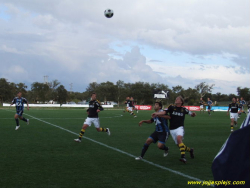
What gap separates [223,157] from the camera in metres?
2.24

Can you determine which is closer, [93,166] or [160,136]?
[93,166]

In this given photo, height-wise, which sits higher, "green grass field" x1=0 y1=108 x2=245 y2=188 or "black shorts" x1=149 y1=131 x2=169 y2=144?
"black shorts" x1=149 y1=131 x2=169 y2=144

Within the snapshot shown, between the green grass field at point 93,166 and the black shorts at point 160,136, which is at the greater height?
the black shorts at point 160,136

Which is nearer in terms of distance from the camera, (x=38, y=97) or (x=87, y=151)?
(x=87, y=151)

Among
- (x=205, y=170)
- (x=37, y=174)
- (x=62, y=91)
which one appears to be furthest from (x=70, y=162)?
(x=62, y=91)

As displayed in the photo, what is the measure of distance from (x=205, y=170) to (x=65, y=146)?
5.72 metres

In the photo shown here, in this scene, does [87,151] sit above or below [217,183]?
below

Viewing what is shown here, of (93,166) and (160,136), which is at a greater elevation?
(160,136)

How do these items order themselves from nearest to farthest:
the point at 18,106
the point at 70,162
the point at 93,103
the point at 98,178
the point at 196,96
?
the point at 98,178 → the point at 70,162 → the point at 93,103 → the point at 18,106 → the point at 196,96

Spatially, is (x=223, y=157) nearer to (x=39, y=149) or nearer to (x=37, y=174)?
(x=37, y=174)

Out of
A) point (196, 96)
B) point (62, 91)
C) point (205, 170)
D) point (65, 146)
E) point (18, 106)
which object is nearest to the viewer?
point (205, 170)

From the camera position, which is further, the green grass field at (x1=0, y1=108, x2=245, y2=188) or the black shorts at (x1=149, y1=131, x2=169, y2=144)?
the black shorts at (x1=149, y1=131, x2=169, y2=144)

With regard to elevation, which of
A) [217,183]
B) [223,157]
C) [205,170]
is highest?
[223,157]

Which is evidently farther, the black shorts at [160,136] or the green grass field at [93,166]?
the black shorts at [160,136]
